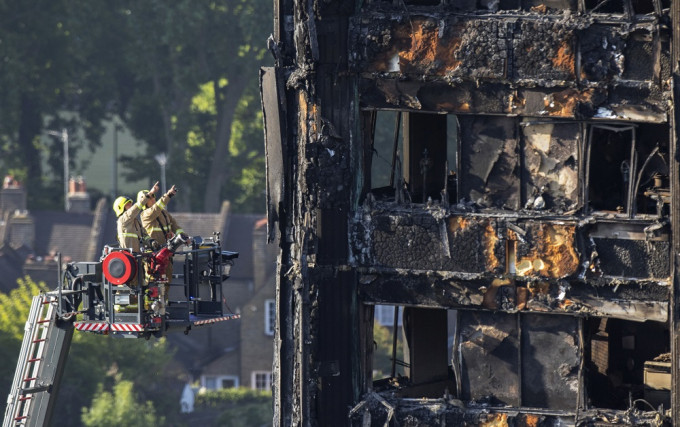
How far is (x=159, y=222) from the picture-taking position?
22.4 m

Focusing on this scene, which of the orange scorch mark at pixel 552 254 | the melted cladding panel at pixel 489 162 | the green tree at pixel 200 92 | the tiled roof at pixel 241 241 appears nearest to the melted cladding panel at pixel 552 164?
the melted cladding panel at pixel 489 162

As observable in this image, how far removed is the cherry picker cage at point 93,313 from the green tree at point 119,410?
33530 mm

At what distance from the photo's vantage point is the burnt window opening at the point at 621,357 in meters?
22.1

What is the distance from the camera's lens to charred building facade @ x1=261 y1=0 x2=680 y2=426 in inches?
785

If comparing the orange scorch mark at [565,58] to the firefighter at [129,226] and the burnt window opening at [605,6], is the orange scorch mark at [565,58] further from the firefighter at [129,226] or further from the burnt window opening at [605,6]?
the firefighter at [129,226]

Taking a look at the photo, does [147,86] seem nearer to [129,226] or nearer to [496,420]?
[129,226]

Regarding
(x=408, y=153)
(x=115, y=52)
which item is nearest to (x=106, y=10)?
(x=115, y=52)

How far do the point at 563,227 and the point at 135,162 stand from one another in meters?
63.0

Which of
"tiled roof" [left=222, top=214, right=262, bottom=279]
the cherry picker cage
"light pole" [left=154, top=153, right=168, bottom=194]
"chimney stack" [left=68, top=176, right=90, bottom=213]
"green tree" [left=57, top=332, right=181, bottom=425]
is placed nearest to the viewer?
the cherry picker cage

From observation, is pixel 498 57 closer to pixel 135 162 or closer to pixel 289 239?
pixel 289 239

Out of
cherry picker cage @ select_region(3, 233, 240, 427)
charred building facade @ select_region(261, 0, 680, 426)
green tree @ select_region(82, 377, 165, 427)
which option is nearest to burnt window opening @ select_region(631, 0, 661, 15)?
charred building facade @ select_region(261, 0, 680, 426)

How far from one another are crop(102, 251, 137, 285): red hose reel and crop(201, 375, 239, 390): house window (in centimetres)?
4582

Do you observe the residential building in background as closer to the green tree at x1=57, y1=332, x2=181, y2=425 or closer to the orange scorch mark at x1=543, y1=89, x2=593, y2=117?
the green tree at x1=57, y1=332, x2=181, y2=425

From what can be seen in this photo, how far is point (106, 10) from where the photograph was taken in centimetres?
8025
